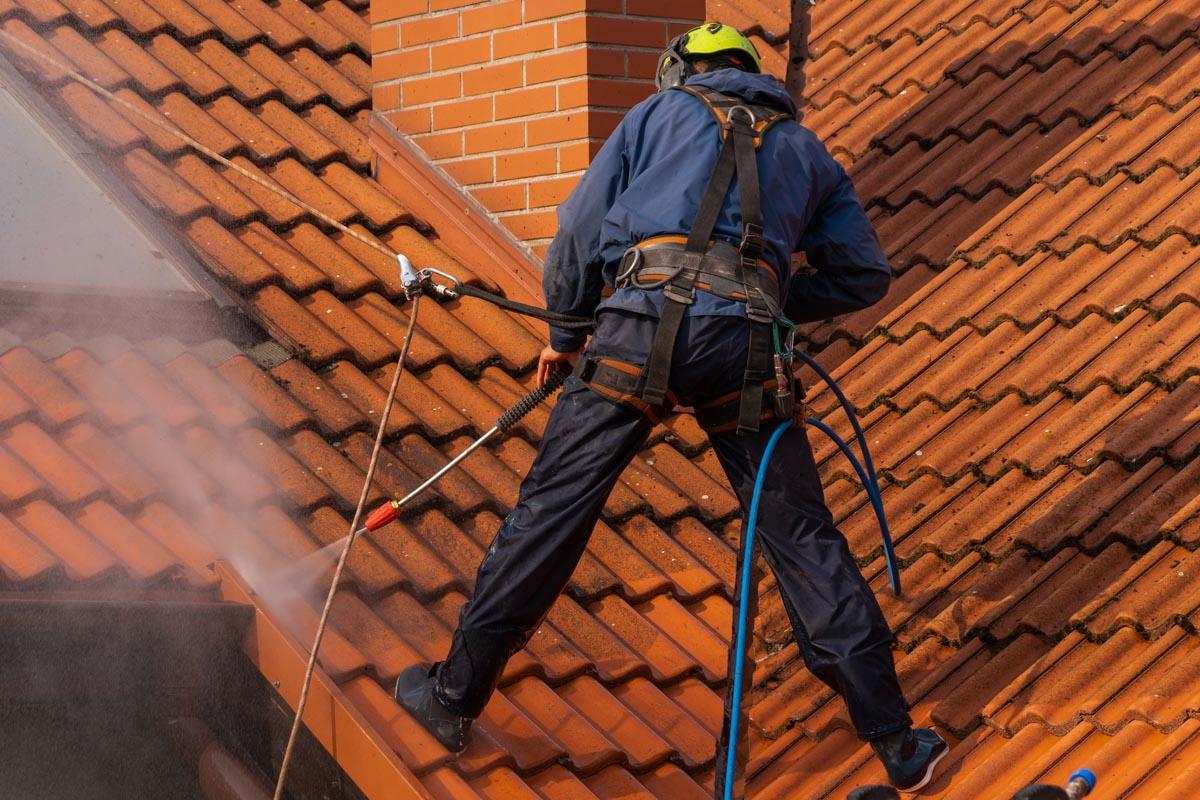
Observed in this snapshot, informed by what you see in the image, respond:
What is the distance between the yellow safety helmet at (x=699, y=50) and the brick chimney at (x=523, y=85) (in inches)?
46.2

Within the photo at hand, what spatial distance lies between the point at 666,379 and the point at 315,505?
1.17 metres

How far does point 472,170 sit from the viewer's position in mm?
5371

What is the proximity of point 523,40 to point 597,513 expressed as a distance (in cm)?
214

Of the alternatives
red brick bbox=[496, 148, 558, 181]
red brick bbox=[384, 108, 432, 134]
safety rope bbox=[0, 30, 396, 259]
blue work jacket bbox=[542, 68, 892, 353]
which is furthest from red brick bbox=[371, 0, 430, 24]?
blue work jacket bbox=[542, 68, 892, 353]

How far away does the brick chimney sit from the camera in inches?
200

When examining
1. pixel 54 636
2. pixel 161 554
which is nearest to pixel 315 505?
pixel 161 554

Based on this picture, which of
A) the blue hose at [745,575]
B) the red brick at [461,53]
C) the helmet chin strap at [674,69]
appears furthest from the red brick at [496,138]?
the blue hose at [745,575]

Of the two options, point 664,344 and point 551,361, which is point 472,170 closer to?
point 551,361

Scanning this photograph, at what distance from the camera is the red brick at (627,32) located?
16.6 feet

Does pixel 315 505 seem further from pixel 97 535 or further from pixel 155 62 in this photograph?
pixel 155 62

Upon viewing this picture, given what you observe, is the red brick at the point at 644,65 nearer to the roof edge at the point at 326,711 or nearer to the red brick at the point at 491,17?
the red brick at the point at 491,17

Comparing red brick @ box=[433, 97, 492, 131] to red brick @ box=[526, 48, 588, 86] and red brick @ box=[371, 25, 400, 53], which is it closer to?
red brick @ box=[526, 48, 588, 86]

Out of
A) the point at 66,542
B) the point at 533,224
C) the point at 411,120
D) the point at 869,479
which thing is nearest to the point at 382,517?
the point at 66,542

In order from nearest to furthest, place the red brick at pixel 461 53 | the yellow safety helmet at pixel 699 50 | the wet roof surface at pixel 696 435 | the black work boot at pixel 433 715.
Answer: the black work boot at pixel 433 715 < the wet roof surface at pixel 696 435 < the yellow safety helmet at pixel 699 50 < the red brick at pixel 461 53
